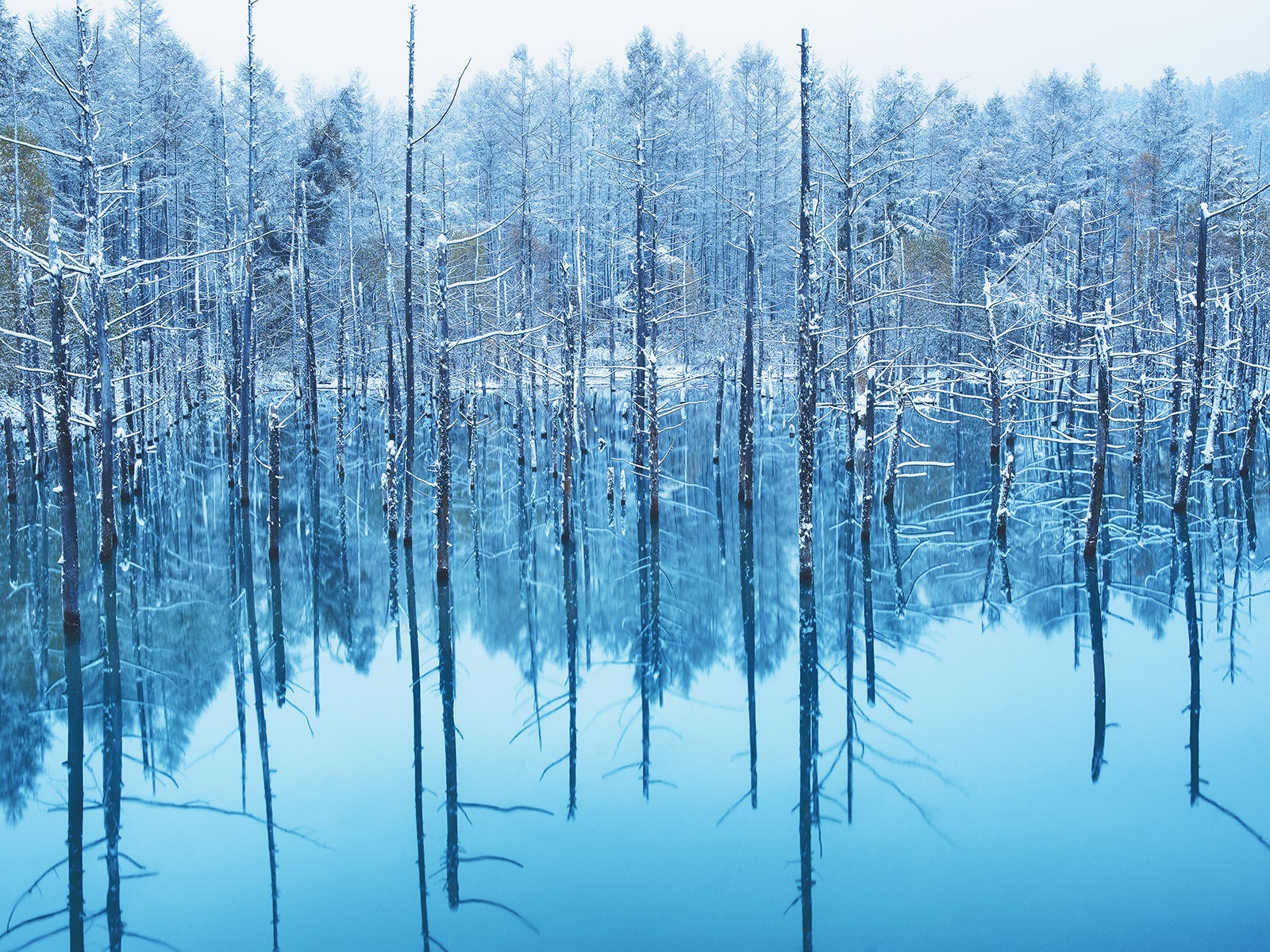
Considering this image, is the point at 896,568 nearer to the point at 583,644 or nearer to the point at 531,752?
the point at 583,644

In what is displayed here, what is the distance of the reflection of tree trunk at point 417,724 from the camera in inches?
275

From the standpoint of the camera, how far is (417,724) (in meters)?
10.3

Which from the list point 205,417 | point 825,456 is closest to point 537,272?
point 205,417

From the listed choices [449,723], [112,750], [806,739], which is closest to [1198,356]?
[806,739]

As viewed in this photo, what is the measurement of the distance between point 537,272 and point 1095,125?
3232 cm

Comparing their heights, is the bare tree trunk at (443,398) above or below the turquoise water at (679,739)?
above

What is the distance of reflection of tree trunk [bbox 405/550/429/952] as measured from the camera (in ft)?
22.9

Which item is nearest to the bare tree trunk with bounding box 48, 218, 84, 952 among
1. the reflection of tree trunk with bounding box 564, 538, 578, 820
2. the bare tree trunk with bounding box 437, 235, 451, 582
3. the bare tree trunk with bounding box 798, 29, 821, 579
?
the reflection of tree trunk with bounding box 564, 538, 578, 820

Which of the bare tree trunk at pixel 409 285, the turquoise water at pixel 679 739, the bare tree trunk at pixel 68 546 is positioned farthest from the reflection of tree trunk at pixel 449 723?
the bare tree trunk at pixel 68 546

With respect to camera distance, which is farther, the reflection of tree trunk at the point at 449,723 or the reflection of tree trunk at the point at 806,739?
the reflection of tree trunk at the point at 449,723

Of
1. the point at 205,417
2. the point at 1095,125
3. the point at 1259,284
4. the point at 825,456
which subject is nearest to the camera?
the point at 825,456

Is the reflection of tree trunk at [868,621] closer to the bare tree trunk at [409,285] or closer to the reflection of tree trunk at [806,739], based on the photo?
the reflection of tree trunk at [806,739]

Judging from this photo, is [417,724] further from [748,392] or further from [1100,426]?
[748,392]

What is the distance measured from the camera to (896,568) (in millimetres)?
16109
